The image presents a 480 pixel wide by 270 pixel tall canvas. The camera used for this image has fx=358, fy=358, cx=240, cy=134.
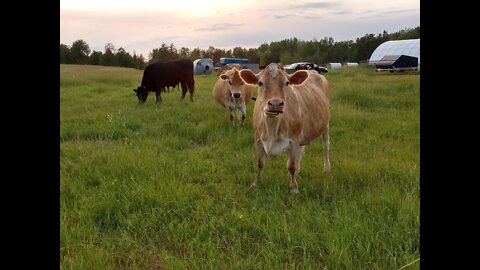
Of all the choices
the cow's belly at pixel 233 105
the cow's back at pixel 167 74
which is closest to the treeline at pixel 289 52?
the cow's back at pixel 167 74

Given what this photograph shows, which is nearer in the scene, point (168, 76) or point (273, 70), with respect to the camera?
point (273, 70)

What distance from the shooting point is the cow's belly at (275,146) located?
173 inches

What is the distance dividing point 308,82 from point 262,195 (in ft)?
8.30

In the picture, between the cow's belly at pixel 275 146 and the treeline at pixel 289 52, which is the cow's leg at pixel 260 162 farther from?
the treeline at pixel 289 52

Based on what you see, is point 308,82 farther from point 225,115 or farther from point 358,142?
point 225,115

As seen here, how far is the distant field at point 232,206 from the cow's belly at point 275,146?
1.48 ft

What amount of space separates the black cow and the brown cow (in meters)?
10.1

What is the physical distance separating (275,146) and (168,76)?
38.8 feet

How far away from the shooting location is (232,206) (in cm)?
392

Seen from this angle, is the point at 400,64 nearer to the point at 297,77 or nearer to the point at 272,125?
the point at 297,77

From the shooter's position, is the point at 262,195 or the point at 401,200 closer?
the point at 401,200

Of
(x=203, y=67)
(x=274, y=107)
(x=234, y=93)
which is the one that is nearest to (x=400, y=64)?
(x=203, y=67)
